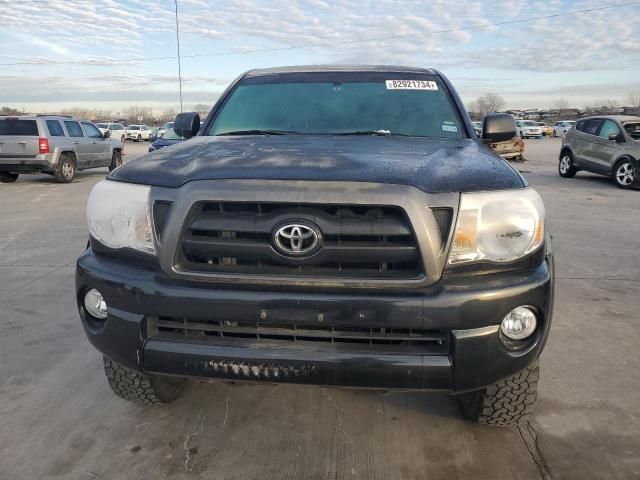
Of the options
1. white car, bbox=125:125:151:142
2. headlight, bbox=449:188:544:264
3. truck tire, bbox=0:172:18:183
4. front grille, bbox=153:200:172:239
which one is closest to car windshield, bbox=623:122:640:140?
headlight, bbox=449:188:544:264

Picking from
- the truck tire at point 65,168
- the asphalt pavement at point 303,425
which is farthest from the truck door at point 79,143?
the asphalt pavement at point 303,425

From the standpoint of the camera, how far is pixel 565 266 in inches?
226

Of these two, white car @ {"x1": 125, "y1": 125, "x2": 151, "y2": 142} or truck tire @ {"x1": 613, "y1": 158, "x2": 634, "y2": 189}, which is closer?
truck tire @ {"x1": 613, "y1": 158, "x2": 634, "y2": 189}

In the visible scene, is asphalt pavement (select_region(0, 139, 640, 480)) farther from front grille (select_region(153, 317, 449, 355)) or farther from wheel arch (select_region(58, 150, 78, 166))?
wheel arch (select_region(58, 150, 78, 166))

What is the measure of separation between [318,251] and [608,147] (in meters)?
13.3

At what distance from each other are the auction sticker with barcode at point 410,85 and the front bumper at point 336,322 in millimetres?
1842

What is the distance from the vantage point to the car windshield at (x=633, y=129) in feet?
41.1

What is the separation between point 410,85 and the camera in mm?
3650

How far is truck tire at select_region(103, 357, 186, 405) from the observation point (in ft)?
8.88

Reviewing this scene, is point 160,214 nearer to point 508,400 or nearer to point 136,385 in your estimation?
point 136,385

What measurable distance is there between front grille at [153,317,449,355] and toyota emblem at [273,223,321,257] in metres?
0.30

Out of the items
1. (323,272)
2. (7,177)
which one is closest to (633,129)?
(323,272)

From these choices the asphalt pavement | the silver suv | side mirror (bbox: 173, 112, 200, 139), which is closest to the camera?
the asphalt pavement

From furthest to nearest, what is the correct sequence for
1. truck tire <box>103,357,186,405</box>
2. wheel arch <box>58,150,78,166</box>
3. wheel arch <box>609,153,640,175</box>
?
wheel arch <box>58,150,78,166</box> → wheel arch <box>609,153,640,175</box> → truck tire <box>103,357,186,405</box>
